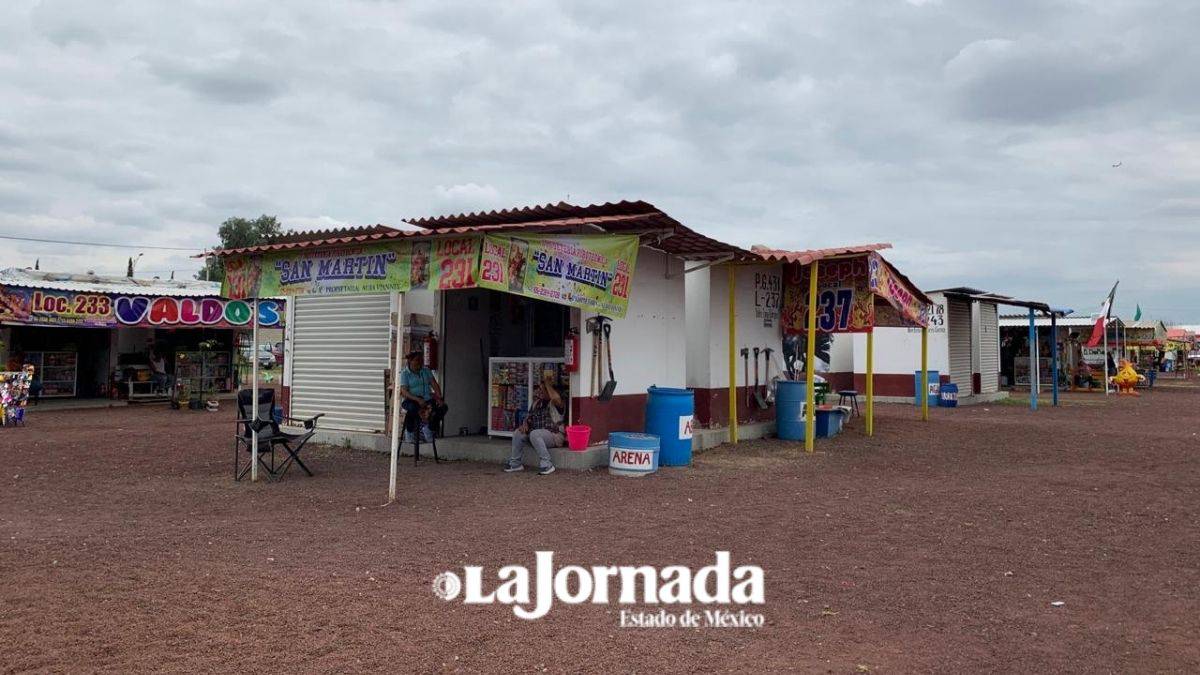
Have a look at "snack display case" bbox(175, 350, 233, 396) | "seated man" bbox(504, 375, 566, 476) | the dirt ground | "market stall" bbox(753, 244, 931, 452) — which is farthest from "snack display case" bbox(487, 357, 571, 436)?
"snack display case" bbox(175, 350, 233, 396)

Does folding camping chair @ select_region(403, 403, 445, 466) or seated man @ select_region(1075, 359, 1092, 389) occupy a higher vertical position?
seated man @ select_region(1075, 359, 1092, 389)

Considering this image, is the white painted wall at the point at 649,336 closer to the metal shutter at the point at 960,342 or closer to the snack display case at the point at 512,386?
the snack display case at the point at 512,386

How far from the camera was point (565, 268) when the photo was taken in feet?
26.7

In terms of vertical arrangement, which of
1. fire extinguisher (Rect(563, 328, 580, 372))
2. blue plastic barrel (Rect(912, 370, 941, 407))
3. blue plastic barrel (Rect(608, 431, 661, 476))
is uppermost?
fire extinguisher (Rect(563, 328, 580, 372))

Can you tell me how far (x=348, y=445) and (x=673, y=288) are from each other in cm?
546

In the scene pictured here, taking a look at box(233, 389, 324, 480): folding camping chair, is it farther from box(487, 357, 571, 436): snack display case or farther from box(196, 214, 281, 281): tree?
box(196, 214, 281, 281): tree

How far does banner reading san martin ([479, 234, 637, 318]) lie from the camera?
7766 mm

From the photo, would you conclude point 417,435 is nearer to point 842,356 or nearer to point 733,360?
point 733,360

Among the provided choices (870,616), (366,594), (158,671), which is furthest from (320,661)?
(870,616)

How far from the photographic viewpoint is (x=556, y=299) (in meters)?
8.05

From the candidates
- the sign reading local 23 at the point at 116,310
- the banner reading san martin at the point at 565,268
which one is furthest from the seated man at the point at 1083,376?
the banner reading san martin at the point at 565,268

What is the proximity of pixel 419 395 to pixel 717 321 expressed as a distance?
203 inches

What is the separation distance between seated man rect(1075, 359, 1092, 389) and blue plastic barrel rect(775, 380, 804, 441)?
77.3 feet

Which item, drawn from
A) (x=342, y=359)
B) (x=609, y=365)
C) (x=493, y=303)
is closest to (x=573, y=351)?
→ (x=609, y=365)
